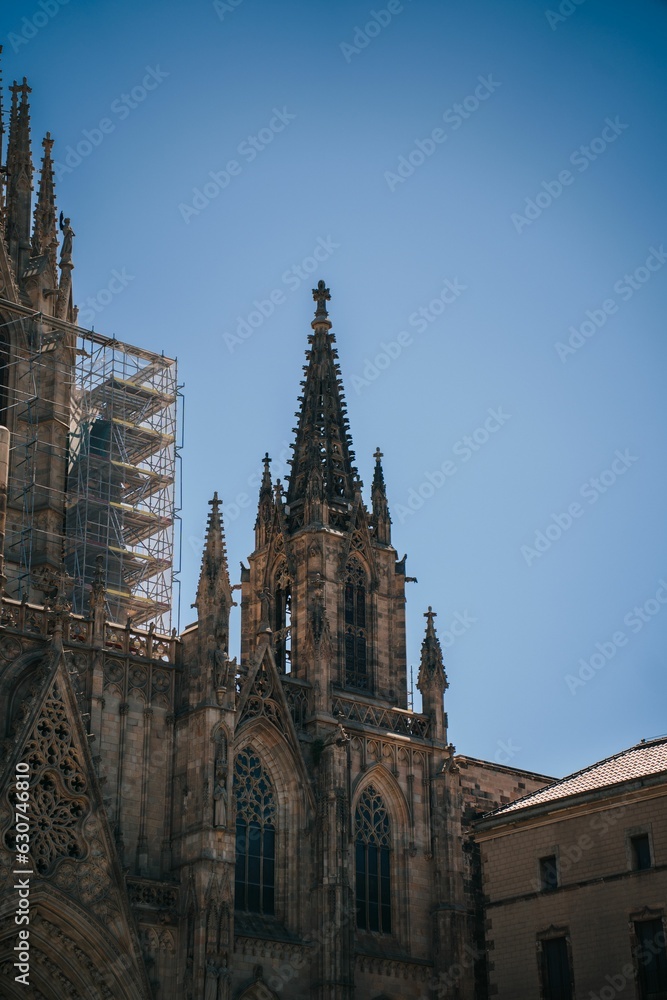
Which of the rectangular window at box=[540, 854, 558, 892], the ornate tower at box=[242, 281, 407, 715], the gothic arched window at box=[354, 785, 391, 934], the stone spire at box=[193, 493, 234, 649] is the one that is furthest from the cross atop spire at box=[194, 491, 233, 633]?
the rectangular window at box=[540, 854, 558, 892]

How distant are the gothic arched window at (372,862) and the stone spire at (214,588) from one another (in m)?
7.52

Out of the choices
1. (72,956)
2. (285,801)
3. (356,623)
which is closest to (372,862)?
(285,801)

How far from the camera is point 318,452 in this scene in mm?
54469

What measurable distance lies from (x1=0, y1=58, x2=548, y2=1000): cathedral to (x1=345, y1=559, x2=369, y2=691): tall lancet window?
0.23 ft

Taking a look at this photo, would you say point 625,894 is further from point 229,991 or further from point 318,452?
point 318,452

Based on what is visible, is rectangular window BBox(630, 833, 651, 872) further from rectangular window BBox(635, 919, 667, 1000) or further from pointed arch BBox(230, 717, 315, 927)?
pointed arch BBox(230, 717, 315, 927)

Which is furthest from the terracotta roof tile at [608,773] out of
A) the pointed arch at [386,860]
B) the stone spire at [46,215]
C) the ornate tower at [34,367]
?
the stone spire at [46,215]

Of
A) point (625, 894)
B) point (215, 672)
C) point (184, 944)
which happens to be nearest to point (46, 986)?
point (184, 944)

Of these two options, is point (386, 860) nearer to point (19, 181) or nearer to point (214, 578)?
point (214, 578)

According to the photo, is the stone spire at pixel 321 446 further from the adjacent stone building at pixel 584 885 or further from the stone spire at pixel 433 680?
the adjacent stone building at pixel 584 885

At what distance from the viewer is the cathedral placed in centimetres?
4019

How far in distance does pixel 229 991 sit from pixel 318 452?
19368mm

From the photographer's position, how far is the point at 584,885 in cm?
4494

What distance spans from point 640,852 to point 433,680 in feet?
31.4
